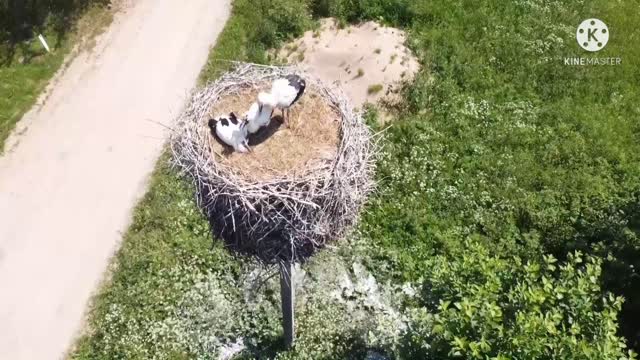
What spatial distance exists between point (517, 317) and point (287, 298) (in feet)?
8.39

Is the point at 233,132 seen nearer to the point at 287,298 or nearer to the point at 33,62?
the point at 287,298

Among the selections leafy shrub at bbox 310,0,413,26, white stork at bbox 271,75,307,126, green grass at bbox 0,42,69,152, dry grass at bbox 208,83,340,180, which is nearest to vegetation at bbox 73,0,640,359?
leafy shrub at bbox 310,0,413,26

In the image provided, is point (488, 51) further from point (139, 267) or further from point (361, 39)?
point (139, 267)

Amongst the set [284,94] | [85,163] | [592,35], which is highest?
[284,94]

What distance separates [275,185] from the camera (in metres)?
5.30

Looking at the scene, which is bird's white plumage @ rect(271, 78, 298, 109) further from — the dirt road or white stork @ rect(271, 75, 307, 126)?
the dirt road

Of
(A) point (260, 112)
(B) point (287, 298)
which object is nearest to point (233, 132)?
(A) point (260, 112)

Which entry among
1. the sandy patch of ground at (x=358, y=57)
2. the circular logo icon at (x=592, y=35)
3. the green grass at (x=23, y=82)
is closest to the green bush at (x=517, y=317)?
the sandy patch of ground at (x=358, y=57)

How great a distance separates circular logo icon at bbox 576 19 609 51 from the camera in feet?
37.6

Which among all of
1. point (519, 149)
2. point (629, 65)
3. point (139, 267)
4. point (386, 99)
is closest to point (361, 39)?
point (386, 99)

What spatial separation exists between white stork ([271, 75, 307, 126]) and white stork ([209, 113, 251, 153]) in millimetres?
348

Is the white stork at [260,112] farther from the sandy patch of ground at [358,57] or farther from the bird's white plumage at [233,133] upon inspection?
the sandy patch of ground at [358,57]

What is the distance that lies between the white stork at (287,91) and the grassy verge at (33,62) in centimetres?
689

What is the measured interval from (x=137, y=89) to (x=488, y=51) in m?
6.01
